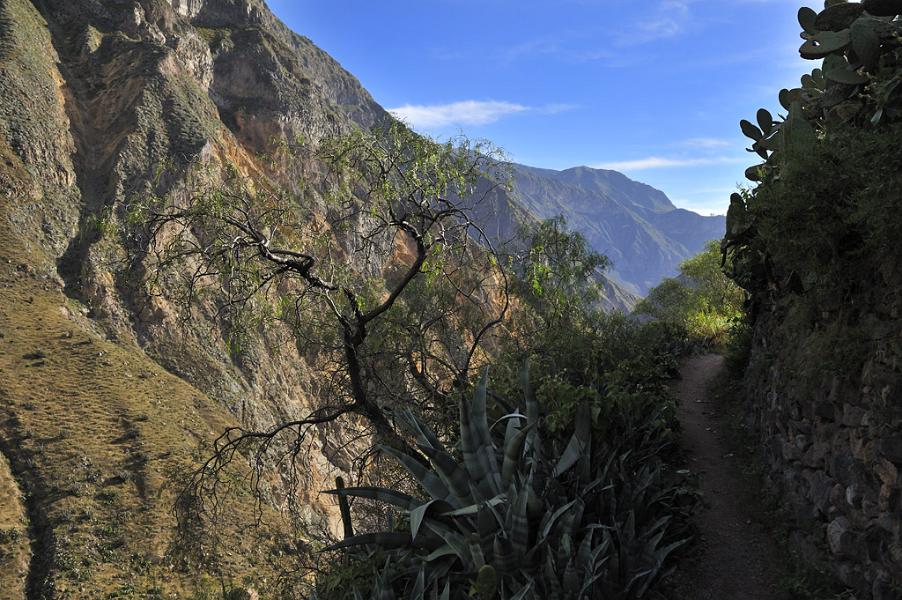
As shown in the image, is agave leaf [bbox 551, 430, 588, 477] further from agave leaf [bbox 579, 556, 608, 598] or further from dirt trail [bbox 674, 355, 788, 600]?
dirt trail [bbox 674, 355, 788, 600]

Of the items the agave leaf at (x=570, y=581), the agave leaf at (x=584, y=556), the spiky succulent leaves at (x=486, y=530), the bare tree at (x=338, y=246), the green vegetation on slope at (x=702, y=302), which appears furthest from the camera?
the green vegetation on slope at (x=702, y=302)

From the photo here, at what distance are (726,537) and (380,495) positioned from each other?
2.85 metres

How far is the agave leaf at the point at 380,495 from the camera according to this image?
413 centimetres

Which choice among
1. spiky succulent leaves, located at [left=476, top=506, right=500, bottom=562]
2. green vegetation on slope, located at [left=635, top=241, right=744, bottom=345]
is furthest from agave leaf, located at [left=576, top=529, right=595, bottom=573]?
green vegetation on slope, located at [left=635, top=241, right=744, bottom=345]

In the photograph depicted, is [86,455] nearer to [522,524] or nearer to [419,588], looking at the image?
[419,588]

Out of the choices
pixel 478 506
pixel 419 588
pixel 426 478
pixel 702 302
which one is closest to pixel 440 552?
pixel 419 588

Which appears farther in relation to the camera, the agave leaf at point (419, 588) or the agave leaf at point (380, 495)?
the agave leaf at point (380, 495)

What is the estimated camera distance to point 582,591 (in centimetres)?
308

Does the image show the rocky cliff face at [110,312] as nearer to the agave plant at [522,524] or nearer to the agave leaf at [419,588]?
the agave plant at [522,524]

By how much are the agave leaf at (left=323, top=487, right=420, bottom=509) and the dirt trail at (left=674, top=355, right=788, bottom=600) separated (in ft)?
6.60

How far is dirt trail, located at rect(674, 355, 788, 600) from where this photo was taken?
4055 mm

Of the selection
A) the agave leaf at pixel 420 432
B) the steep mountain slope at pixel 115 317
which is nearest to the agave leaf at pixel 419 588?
the agave leaf at pixel 420 432

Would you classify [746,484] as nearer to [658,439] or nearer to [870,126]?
[658,439]

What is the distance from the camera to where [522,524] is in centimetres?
346
